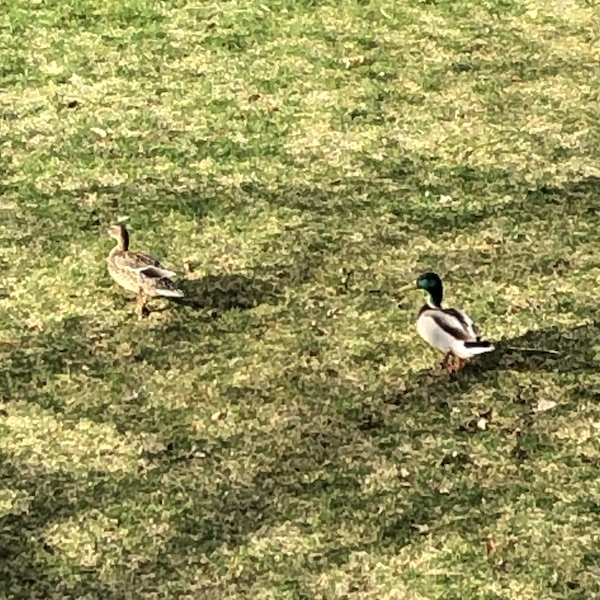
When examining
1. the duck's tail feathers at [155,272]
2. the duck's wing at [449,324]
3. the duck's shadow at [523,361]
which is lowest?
the duck's shadow at [523,361]

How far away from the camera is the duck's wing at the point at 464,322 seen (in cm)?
554

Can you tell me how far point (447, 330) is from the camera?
559cm

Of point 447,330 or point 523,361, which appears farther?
point 523,361

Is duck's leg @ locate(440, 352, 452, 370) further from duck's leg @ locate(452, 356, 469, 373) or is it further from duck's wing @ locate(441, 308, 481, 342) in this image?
duck's wing @ locate(441, 308, 481, 342)

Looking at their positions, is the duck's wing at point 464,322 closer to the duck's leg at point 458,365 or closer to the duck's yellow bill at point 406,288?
the duck's leg at point 458,365

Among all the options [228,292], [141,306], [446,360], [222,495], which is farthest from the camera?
[228,292]

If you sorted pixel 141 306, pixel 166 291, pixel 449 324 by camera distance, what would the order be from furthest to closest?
1. pixel 141 306
2. pixel 166 291
3. pixel 449 324

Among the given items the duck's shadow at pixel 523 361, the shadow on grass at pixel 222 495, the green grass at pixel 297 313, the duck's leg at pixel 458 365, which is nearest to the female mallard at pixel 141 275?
the green grass at pixel 297 313

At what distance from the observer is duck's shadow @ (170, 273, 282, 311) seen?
6.16 meters

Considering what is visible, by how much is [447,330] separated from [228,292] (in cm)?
114

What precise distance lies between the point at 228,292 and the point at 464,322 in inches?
46.5

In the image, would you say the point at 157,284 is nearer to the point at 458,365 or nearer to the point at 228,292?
the point at 228,292

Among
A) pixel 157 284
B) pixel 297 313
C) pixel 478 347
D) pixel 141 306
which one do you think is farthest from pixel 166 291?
pixel 478 347

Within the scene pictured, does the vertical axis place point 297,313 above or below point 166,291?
below
